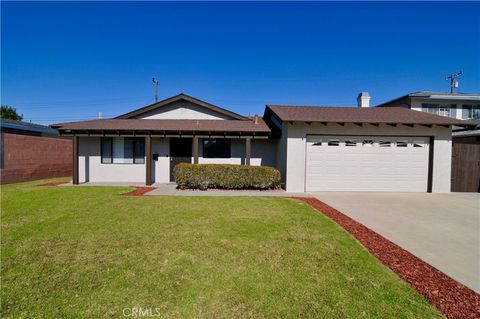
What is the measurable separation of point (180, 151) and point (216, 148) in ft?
6.65

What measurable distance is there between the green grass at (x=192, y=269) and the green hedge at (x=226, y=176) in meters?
4.37

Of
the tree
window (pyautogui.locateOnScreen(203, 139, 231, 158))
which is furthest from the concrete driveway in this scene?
the tree

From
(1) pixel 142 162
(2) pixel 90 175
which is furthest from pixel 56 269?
(2) pixel 90 175

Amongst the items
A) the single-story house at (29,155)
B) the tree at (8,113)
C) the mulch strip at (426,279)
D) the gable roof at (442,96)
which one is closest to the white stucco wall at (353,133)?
the mulch strip at (426,279)

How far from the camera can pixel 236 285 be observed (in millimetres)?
3078

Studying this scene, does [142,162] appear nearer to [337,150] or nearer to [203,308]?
[337,150]

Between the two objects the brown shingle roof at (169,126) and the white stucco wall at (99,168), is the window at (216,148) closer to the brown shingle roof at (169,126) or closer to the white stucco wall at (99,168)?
the brown shingle roof at (169,126)

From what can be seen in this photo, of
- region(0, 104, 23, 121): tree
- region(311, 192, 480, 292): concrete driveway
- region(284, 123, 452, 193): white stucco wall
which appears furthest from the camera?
region(0, 104, 23, 121): tree

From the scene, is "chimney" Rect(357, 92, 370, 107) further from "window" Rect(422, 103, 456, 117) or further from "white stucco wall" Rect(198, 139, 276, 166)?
"window" Rect(422, 103, 456, 117)

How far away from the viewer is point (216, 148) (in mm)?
12891

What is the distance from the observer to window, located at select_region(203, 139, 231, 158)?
42.2 feet

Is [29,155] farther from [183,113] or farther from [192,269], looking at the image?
[192,269]

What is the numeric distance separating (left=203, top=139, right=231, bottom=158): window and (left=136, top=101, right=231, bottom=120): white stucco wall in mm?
2215

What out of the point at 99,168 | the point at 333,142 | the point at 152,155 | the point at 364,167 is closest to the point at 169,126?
the point at 152,155
